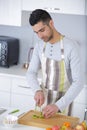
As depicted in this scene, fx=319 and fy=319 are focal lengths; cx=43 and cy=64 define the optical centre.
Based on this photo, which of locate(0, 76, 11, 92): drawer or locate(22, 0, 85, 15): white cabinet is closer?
locate(22, 0, 85, 15): white cabinet

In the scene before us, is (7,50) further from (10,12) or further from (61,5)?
(61,5)

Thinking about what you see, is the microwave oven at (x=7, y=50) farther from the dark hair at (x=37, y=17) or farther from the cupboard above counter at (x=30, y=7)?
the dark hair at (x=37, y=17)

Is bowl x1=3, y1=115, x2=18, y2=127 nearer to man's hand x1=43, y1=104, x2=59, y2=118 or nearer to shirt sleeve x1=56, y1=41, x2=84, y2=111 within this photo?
man's hand x1=43, y1=104, x2=59, y2=118

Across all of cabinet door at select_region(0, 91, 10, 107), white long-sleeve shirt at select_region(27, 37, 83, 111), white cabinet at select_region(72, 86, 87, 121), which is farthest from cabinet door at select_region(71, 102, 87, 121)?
white long-sleeve shirt at select_region(27, 37, 83, 111)

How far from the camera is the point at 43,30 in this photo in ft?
7.21

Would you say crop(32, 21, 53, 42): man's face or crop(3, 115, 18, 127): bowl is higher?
crop(32, 21, 53, 42): man's face

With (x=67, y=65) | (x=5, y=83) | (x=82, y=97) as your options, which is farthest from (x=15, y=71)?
(x=67, y=65)

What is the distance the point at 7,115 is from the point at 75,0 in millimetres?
1671

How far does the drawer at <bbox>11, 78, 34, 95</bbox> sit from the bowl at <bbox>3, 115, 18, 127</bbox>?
1414 mm

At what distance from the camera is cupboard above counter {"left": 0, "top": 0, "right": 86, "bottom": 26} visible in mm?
3311

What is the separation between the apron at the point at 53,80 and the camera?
2.45m

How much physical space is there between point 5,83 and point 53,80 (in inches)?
43.3

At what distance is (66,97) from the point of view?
7.24 feet

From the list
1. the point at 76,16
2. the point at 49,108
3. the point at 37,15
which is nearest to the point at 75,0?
the point at 76,16
